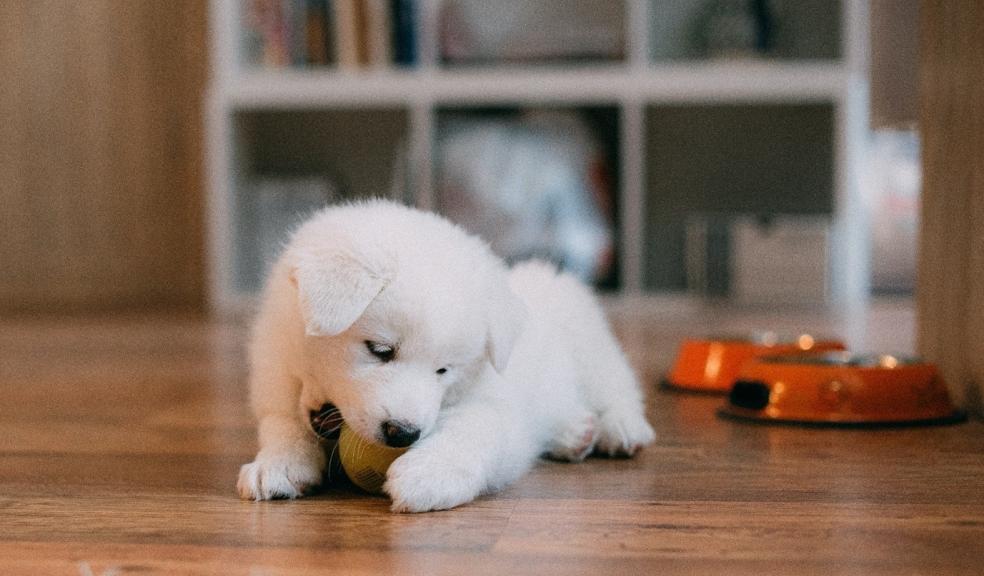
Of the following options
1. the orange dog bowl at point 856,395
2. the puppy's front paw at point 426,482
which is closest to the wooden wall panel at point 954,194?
the orange dog bowl at point 856,395

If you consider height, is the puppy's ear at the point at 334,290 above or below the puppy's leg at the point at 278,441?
above

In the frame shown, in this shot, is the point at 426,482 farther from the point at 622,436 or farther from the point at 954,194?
the point at 954,194

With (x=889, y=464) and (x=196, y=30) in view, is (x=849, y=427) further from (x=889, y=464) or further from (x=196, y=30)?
(x=196, y=30)

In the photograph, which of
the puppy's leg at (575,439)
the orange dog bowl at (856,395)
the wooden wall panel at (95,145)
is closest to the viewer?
the puppy's leg at (575,439)

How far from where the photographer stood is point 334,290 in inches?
49.5

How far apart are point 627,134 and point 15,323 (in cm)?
227

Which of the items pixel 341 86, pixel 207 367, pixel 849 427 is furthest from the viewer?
pixel 341 86

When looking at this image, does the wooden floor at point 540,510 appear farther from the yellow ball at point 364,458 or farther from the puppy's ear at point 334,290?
the puppy's ear at point 334,290

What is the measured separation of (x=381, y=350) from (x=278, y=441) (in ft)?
0.67

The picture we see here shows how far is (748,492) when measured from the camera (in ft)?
4.58

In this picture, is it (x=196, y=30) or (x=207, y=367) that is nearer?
(x=207, y=367)

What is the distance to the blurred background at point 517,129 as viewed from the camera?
4355mm

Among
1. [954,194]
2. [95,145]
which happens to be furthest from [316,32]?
[954,194]

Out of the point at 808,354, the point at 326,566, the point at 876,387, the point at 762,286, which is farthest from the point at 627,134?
the point at 326,566
